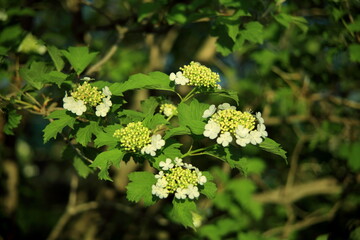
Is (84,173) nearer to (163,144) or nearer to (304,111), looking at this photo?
(163,144)

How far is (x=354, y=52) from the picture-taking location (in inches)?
106

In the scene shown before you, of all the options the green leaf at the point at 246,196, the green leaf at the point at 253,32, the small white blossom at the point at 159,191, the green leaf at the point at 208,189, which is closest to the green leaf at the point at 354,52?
the green leaf at the point at 253,32

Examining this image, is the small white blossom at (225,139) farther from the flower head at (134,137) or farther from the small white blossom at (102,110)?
the small white blossom at (102,110)

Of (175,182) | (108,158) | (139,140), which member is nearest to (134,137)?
(139,140)

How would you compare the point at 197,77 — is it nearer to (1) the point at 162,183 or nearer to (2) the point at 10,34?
(1) the point at 162,183

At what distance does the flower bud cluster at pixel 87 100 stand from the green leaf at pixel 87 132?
79mm

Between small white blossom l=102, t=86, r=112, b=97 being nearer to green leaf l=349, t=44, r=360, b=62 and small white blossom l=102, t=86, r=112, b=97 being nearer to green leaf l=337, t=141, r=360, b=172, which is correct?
green leaf l=349, t=44, r=360, b=62

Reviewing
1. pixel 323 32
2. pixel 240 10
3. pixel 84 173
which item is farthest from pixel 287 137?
pixel 84 173

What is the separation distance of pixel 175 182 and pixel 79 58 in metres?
0.96

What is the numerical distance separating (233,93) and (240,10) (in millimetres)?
785

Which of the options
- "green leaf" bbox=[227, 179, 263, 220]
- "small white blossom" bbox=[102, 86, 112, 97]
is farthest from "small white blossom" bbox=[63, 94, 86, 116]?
"green leaf" bbox=[227, 179, 263, 220]

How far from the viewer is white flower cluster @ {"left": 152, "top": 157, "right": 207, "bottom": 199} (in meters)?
1.56

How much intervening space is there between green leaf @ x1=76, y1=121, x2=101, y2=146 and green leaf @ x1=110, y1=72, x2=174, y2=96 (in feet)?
0.60

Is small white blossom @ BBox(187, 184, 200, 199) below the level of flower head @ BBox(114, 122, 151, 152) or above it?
below
